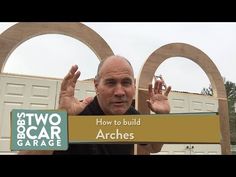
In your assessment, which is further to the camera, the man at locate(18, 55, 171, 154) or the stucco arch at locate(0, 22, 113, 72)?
the stucco arch at locate(0, 22, 113, 72)

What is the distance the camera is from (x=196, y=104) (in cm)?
784

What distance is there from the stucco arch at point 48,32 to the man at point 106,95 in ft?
4.95

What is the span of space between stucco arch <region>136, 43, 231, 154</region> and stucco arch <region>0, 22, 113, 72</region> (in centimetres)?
92

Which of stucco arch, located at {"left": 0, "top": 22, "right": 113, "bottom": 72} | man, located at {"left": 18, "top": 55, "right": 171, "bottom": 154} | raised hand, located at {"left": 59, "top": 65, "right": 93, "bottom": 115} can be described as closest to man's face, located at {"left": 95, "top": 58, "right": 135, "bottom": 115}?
man, located at {"left": 18, "top": 55, "right": 171, "bottom": 154}

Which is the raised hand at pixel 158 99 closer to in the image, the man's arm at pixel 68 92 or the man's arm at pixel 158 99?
the man's arm at pixel 158 99

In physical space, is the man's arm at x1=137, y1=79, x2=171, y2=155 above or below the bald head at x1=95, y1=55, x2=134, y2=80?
below

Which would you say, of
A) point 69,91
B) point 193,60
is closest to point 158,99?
point 69,91

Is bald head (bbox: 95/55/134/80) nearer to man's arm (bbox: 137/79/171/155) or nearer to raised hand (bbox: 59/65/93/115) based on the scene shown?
raised hand (bbox: 59/65/93/115)

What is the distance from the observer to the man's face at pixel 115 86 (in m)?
3.42

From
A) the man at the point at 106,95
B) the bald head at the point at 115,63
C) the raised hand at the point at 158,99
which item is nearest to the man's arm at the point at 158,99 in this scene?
the raised hand at the point at 158,99

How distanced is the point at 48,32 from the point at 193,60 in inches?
120

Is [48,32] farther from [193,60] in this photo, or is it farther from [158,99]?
[193,60]

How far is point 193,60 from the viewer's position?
243 inches

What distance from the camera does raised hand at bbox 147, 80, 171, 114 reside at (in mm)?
3777
